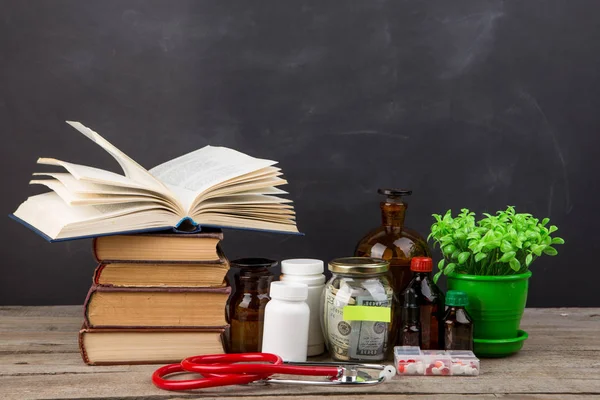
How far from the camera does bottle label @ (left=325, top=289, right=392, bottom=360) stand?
126cm

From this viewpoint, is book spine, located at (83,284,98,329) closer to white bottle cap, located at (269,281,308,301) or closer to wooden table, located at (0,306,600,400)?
wooden table, located at (0,306,600,400)

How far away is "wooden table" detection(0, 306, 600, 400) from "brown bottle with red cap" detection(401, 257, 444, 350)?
0.09 metres

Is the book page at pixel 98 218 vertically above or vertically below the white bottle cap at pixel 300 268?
above

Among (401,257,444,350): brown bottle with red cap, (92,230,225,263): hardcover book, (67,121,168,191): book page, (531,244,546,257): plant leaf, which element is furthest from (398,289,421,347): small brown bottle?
(67,121,168,191): book page

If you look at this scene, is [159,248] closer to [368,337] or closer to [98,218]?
[98,218]

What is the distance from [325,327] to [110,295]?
359mm

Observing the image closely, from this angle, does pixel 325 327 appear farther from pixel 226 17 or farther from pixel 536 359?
pixel 226 17

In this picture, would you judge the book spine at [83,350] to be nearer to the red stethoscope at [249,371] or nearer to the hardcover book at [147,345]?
the hardcover book at [147,345]

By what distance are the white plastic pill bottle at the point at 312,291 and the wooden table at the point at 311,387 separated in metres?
0.19

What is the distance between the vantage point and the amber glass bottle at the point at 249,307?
1314 millimetres

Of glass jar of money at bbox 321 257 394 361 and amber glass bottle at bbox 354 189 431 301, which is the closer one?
glass jar of money at bbox 321 257 394 361

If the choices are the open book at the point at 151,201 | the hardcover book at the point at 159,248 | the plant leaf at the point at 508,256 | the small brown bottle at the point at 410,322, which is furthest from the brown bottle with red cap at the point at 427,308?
the hardcover book at the point at 159,248

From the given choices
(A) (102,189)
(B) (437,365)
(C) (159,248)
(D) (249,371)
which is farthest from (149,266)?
(B) (437,365)

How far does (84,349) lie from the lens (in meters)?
1.25
